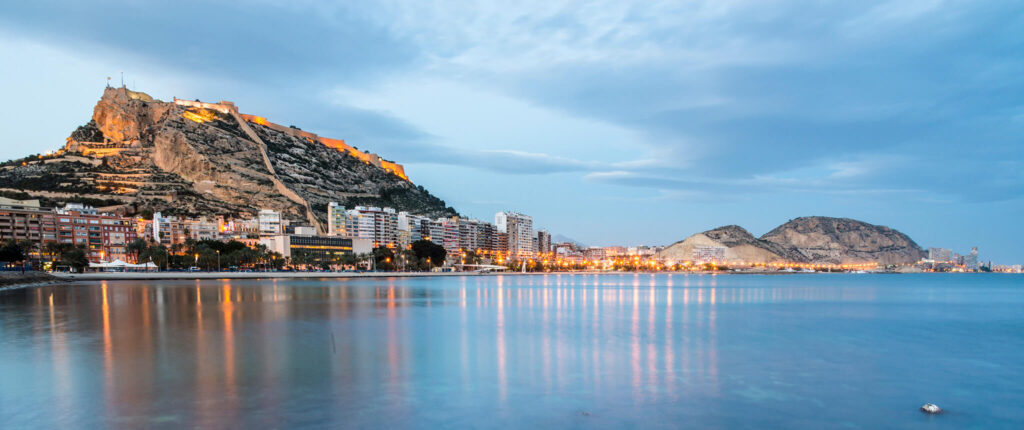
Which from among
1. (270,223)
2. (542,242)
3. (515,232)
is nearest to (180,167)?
(270,223)

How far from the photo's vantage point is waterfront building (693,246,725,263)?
7119 inches

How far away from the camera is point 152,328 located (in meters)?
16.9

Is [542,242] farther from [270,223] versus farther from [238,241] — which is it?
[238,241]

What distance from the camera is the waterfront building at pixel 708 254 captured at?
181 m

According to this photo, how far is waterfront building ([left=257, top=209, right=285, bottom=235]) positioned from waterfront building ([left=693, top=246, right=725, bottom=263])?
12851 centimetres

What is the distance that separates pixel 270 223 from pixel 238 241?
14640 mm

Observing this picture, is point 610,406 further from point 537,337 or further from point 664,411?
point 537,337

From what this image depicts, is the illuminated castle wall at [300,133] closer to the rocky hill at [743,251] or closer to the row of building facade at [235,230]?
the row of building facade at [235,230]

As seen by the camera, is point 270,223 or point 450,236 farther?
point 450,236

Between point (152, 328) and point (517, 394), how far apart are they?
13.2 m

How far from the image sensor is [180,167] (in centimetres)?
10175

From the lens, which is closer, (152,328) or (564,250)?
(152,328)

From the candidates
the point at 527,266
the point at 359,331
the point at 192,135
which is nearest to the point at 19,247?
the point at 192,135

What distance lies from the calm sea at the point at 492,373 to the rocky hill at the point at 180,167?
85281 millimetres
